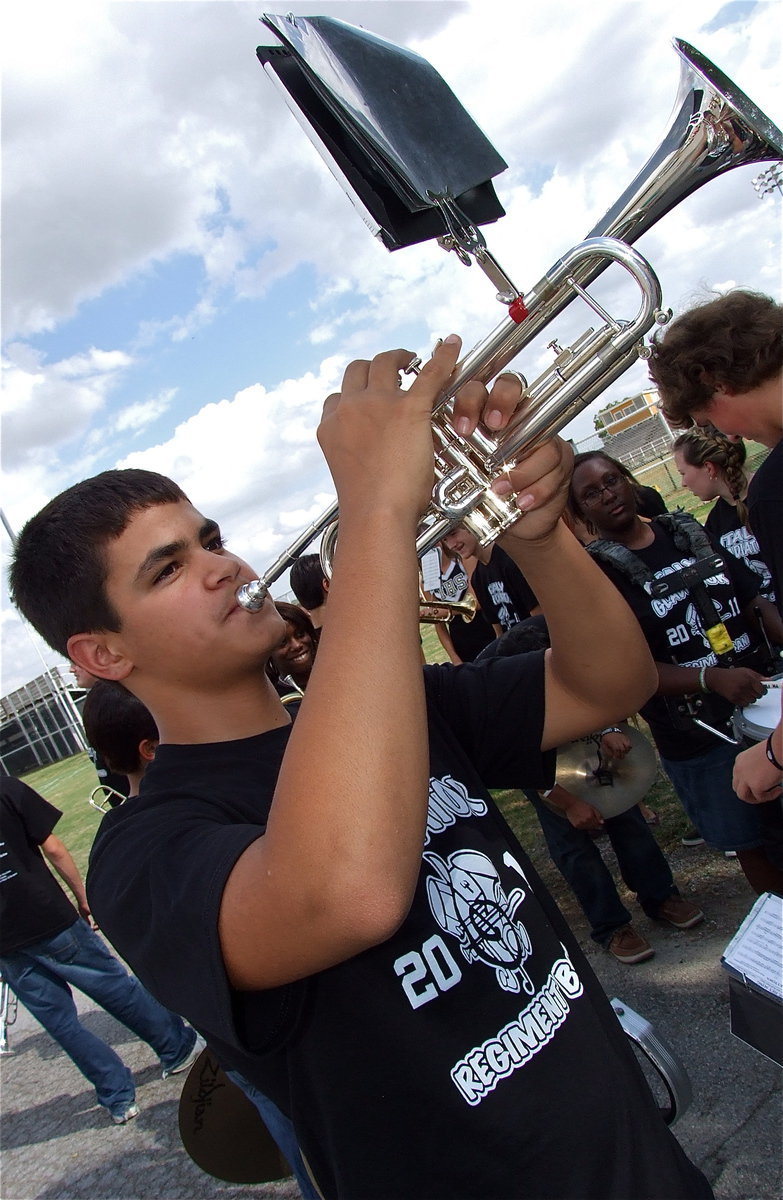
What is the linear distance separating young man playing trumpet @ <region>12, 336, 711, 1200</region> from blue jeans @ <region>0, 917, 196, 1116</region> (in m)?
3.26

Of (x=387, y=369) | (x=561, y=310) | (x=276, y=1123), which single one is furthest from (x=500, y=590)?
(x=387, y=369)

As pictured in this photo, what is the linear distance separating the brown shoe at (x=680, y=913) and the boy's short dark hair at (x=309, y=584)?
2388 millimetres

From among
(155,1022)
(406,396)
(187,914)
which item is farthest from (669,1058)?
(155,1022)

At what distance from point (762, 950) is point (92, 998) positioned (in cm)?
363

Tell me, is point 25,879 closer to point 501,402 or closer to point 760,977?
point 760,977

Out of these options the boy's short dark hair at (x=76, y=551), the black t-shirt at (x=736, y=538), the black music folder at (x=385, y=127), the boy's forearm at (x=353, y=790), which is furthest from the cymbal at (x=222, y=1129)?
the black t-shirt at (x=736, y=538)

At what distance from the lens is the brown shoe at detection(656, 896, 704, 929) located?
355 centimetres

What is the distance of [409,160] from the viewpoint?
118cm

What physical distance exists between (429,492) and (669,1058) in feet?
4.41

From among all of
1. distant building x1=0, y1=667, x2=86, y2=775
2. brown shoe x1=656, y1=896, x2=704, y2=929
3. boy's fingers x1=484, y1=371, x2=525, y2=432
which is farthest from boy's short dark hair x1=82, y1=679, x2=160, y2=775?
distant building x1=0, y1=667, x2=86, y2=775

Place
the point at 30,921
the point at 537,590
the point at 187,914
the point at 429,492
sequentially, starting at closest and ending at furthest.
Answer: the point at 187,914 → the point at 429,492 → the point at 537,590 → the point at 30,921

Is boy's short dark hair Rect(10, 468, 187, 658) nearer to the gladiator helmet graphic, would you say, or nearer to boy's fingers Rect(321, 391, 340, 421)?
boy's fingers Rect(321, 391, 340, 421)

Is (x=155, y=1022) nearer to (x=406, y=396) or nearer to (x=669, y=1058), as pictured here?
(x=669, y=1058)

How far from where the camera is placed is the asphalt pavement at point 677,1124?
8.21 ft
